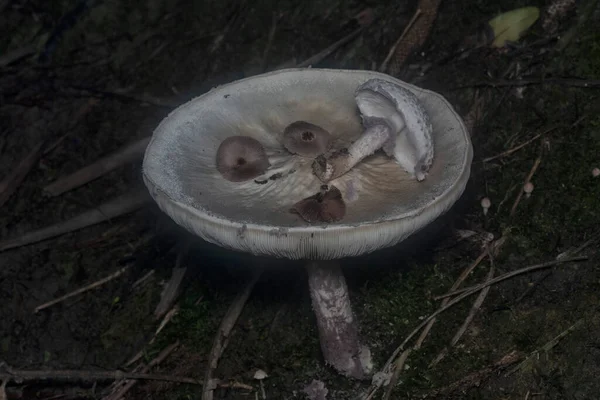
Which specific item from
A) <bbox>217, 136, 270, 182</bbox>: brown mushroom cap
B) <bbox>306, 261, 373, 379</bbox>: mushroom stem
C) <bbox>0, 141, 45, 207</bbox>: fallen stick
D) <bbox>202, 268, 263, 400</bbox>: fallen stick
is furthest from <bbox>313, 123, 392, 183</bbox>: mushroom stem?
<bbox>0, 141, 45, 207</bbox>: fallen stick

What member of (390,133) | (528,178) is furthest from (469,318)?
(390,133)

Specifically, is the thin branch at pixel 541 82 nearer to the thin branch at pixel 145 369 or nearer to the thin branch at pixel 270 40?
the thin branch at pixel 270 40

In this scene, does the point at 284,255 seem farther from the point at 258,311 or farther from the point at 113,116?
the point at 113,116

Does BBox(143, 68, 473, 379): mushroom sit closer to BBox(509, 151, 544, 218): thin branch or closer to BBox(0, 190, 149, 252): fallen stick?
BBox(509, 151, 544, 218): thin branch

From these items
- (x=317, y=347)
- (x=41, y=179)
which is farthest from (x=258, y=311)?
(x=41, y=179)

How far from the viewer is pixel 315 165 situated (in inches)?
121

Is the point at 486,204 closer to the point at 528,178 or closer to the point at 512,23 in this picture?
the point at 528,178

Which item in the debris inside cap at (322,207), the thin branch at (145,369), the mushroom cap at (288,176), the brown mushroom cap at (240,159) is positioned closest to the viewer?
the mushroom cap at (288,176)

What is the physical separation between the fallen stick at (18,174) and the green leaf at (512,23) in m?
3.64

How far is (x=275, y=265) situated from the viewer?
4.31 meters

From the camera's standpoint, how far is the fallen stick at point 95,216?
15.4ft

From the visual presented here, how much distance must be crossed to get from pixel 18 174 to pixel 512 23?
3901 mm

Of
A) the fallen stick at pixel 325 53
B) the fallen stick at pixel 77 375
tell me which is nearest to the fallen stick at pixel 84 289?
the fallen stick at pixel 77 375

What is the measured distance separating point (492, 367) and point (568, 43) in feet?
7.79
